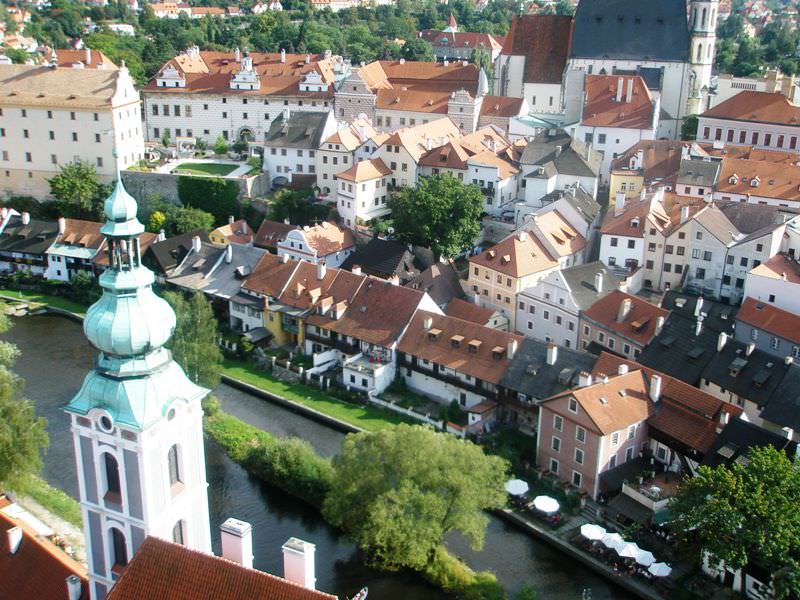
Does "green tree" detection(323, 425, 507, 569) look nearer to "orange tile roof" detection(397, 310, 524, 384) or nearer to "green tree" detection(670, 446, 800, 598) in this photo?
"green tree" detection(670, 446, 800, 598)

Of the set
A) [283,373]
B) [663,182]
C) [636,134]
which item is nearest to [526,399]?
[283,373]

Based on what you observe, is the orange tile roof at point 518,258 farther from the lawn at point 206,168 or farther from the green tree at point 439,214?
the lawn at point 206,168

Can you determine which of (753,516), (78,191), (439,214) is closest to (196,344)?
(439,214)

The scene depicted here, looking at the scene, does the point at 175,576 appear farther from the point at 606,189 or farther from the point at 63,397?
the point at 606,189

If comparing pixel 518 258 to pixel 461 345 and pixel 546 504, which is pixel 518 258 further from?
pixel 546 504

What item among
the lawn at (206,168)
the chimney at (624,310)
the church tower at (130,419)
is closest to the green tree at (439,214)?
the chimney at (624,310)
